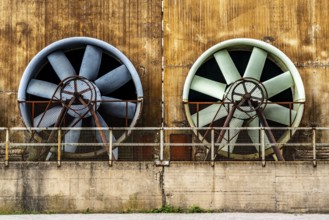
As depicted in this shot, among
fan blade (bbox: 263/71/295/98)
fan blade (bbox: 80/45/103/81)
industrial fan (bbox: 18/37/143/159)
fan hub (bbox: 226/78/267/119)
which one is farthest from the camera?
fan blade (bbox: 80/45/103/81)

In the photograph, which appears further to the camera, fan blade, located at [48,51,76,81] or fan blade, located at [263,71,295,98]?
fan blade, located at [48,51,76,81]

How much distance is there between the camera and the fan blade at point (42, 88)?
746 inches

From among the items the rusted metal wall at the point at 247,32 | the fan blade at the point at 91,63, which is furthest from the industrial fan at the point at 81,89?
the rusted metal wall at the point at 247,32

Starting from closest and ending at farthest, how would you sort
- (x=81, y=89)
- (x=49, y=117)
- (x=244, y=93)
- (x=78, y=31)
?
(x=244, y=93) → (x=81, y=89) → (x=49, y=117) → (x=78, y=31)

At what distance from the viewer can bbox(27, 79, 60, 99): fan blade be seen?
1895 cm

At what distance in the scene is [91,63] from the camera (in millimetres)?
19016

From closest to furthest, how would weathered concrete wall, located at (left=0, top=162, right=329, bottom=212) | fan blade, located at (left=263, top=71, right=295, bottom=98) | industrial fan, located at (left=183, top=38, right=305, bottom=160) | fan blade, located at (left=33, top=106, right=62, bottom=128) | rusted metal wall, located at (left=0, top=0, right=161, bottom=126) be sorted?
weathered concrete wall, located at (left=0, top=162, right=329, bottom=212) → industrial fan, located at (left=183, top=38, right=305, bottom=160) → fan blade, located at (left=33, top=106, right=62, bottom=128) → fan blade, located at (left=263, top=71, right=295, bottom=98) → rusted metal wall, located at (left=0, top=0, right=161, bottom=126)

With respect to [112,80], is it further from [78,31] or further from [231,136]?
[231,136]

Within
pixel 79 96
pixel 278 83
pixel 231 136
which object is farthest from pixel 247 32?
pixel 79 96

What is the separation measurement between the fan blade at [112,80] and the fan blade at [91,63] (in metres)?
0.24

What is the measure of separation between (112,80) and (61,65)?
1358mm

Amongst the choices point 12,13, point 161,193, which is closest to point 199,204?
point 161,193

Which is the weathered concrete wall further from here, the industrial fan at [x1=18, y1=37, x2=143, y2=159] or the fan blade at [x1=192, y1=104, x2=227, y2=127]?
the fan blade at [x1=192, y1=104, x2=227, y2=127]
